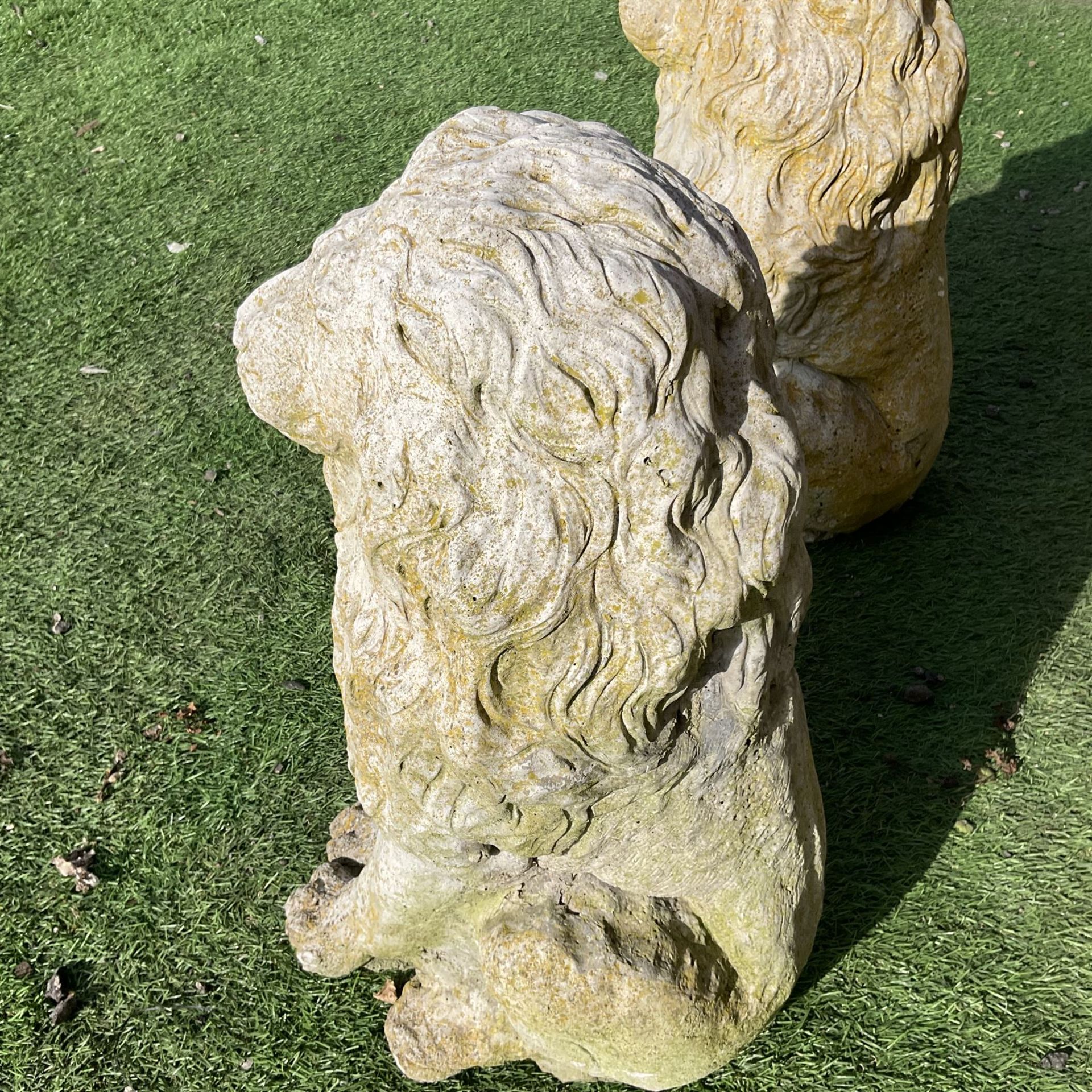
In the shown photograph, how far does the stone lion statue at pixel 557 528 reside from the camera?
1.50 metres

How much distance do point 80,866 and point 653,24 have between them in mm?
2755

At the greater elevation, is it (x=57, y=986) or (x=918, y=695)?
(x=918, y=695)

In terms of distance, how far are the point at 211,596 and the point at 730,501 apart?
2668 millimetres

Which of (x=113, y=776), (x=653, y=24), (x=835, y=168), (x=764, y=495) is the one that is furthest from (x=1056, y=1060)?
(x=653, y=24)

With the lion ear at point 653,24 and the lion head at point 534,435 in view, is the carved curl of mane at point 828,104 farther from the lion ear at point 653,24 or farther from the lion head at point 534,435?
the lion head at point 534,435

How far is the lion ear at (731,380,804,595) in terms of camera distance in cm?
165

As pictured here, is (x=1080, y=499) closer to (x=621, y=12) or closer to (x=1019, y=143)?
(x=621, y=12)

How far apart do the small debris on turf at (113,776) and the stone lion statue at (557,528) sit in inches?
61.3

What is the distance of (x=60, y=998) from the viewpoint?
2977mm

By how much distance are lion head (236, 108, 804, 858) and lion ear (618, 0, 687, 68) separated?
1.69 metres

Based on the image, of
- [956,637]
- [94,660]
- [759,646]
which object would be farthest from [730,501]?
[94,660]

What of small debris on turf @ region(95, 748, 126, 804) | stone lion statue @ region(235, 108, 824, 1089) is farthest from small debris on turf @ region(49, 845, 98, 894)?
stone lion statue @ region(235, 108, 824, 1089)

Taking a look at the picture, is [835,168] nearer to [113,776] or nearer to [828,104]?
[828,104]

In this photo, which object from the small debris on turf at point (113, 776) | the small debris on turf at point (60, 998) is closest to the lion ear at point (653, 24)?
the small debris on turf at point (113, 776)
